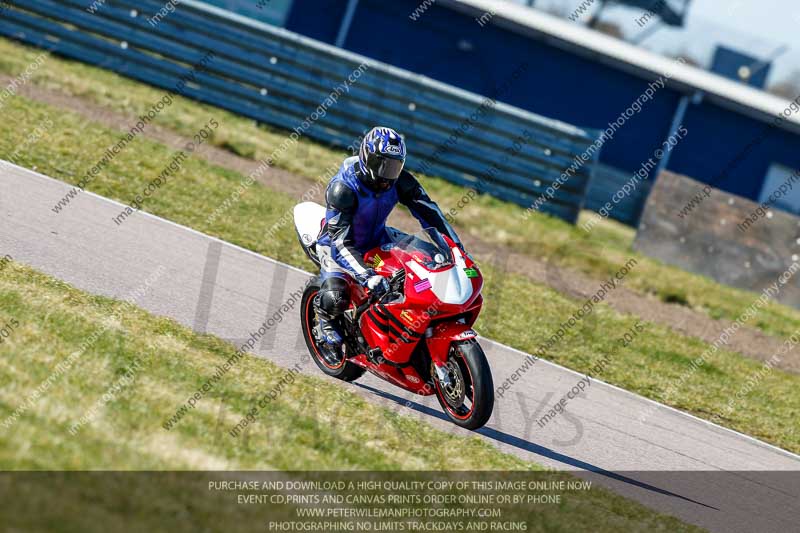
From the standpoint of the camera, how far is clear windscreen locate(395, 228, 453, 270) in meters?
7.39

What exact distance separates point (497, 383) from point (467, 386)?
2.42 m

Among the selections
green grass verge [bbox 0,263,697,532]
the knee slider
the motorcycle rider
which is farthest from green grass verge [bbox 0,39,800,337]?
green grass verge [bbox 0,263,697,532]

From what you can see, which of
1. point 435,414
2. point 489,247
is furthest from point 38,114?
point 435,414

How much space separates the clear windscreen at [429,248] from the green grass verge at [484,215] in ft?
27.8

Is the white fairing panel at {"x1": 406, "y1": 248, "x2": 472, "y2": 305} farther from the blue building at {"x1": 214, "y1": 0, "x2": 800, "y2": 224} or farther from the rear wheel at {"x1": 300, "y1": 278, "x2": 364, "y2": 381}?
the blue building at {"x1": 214, "y1": 0, "x2": 800, "y2": 224}

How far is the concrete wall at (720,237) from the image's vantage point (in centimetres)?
1667

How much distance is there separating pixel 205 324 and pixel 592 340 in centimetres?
542

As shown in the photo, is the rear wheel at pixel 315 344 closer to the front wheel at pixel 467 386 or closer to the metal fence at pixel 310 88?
the front wheel at pixel 467 386

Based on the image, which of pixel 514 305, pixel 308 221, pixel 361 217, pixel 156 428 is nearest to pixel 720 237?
pixel 514 305

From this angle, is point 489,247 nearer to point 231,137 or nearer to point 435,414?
point 231,137

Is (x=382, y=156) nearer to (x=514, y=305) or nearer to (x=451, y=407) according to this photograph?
(x=451, y=407)

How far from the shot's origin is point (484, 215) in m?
17.3

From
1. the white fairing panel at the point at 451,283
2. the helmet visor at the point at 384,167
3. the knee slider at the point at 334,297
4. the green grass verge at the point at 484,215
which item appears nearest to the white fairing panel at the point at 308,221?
the knee slider at the point at 334,297

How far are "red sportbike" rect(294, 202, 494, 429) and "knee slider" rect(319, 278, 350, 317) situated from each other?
0.08 metres
